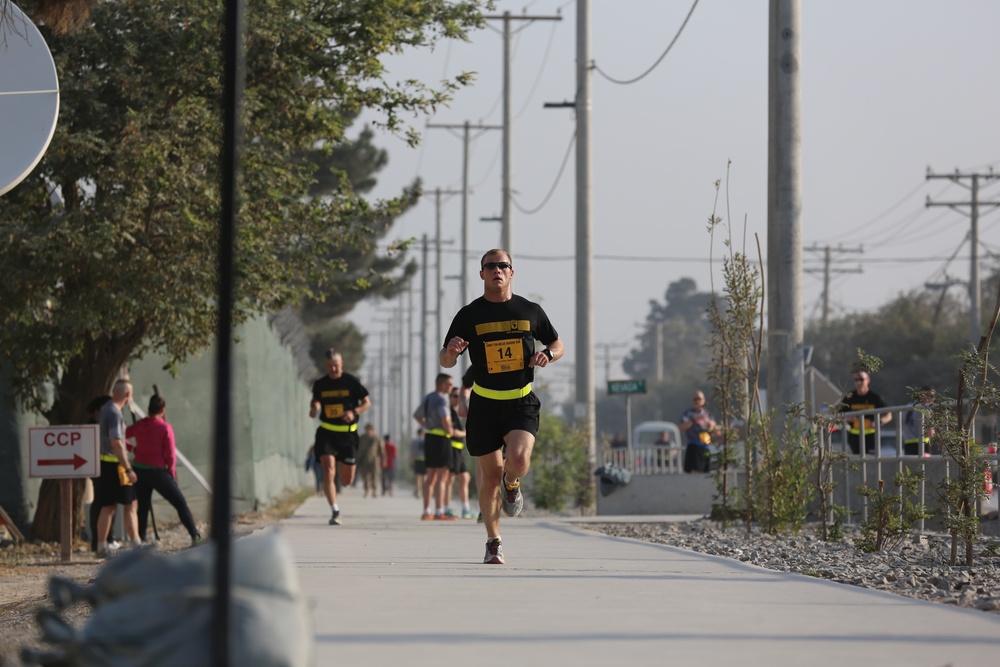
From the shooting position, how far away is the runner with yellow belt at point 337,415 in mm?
17281

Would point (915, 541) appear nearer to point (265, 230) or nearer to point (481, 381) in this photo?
point (481, 381)

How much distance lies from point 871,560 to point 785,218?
571cm

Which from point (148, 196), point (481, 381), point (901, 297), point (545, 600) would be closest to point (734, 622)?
point (545, 600)

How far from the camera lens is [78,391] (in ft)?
55.0

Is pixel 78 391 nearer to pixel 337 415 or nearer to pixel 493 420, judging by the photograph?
pixel 337 415

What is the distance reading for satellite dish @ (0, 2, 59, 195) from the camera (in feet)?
36.9

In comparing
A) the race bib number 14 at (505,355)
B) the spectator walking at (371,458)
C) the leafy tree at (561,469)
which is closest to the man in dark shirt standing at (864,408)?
the race bib number 14 at (505,355)

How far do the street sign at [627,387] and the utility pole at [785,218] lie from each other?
7653 mm

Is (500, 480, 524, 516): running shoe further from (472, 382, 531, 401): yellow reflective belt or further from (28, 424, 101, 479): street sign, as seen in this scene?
(28, 424, 101, 479): street sign

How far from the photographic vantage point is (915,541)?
45.6 feet

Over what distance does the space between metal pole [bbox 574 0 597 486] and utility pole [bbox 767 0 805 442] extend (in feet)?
36.3

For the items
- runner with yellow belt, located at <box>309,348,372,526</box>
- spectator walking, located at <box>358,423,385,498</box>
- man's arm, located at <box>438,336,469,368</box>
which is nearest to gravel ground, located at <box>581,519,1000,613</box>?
man's arm, located at <box>438,336,469,368</box>

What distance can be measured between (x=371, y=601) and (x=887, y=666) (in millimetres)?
2828

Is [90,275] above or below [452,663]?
above
